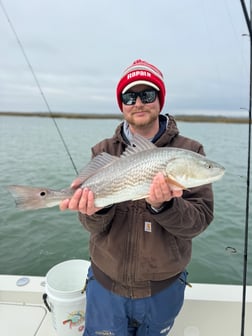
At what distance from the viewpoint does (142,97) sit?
248 centimetres

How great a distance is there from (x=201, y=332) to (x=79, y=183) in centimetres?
231

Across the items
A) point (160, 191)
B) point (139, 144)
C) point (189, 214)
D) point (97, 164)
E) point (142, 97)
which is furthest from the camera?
point (142, 97)

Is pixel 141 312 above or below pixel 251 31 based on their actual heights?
below

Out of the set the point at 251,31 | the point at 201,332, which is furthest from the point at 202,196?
the point at 251,31

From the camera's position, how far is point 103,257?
2396 millimetres

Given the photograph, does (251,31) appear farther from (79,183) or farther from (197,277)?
(197,277)

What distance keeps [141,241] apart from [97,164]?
2.27 feet

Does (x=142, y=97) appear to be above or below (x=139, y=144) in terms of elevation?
above

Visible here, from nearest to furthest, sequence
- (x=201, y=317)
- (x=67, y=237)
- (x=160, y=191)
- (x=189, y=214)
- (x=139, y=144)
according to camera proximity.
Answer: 1. (x=160, y=191)
2. (x=189, y=214)
3. (x=139, y=144)
4. (x=201, y=317)
5. (x=67, y=237)

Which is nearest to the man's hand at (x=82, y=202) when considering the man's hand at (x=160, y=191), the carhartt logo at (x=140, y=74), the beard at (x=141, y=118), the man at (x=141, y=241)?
the man at (x=141, y=241)

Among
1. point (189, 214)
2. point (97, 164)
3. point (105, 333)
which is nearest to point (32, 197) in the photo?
point (97, 164)

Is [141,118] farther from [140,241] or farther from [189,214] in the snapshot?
[140,241]

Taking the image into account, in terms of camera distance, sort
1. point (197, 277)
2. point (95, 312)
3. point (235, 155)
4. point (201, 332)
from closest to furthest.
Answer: point (95, 312) < point (201, 332) < point (197, 277) < point (235, 155)

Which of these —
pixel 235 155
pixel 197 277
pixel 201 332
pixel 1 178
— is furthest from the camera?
pixel 235 155
